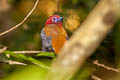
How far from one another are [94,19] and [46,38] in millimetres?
2130

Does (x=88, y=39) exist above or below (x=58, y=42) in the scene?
above

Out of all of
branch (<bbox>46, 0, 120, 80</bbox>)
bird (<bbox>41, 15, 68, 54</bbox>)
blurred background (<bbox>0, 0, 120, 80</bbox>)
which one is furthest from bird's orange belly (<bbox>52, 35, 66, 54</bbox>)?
branch (<bbox>46, 0, 120, 80</bbox>)

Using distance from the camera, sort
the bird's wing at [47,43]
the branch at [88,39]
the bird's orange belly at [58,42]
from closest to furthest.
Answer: the branch at [88,39] < the bird's orange belly at [58,42] < the bird's wing at [47,43]

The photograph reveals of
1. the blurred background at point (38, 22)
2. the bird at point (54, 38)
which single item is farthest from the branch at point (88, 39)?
the blurred background at point (38, 22)

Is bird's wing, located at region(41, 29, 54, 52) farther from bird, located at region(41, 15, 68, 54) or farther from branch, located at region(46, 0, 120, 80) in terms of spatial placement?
branch, located at region(46, 0, 120, 80)

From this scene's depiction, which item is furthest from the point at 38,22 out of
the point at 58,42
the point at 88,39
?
the point at 88,39

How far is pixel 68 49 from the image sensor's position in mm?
739

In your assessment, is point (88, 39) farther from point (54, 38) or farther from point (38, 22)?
point (38, 22)

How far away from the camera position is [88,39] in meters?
0.73

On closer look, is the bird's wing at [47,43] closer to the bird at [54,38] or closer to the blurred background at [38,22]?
the bird at [54,38]

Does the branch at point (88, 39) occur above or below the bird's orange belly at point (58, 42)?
above

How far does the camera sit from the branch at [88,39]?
0.72 meters

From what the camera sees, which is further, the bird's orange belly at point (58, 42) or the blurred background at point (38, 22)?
the blurred background at point (38, 22)

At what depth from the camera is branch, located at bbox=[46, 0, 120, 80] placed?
0.72 metres
